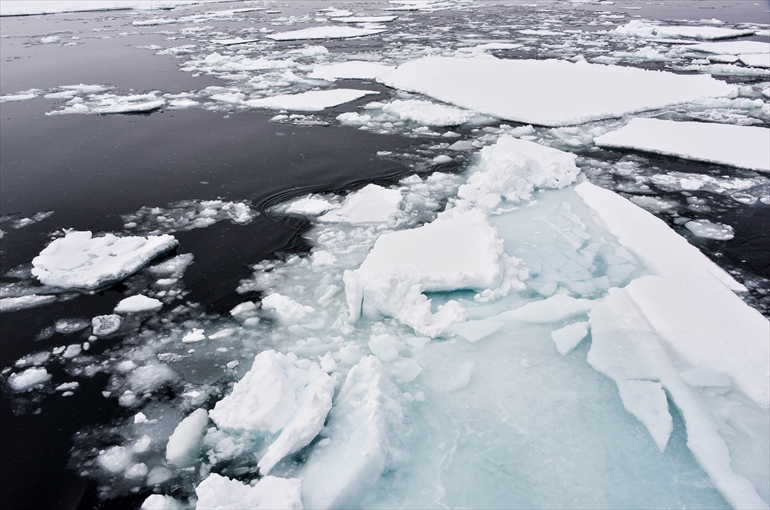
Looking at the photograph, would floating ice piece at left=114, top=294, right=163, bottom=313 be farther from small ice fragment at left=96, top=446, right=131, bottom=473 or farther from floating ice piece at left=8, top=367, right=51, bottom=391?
small ice fragment at left=96, top=446, right=131, bottom=473

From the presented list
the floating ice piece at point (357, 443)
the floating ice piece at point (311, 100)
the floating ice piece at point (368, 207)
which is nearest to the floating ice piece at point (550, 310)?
the floating ice piece at point (357, 443)

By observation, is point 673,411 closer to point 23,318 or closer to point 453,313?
point 453,313

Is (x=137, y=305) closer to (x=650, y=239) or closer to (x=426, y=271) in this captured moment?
(x=426, y=271)

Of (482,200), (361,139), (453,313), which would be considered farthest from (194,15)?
(453,313)

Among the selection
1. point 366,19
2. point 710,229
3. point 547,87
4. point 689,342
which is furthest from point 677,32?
point 689,342

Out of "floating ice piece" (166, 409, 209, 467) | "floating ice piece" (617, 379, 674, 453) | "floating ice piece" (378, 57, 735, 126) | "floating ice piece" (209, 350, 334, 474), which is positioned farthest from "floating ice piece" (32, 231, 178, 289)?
"floating ice piece" (378, 57, 735, 126)

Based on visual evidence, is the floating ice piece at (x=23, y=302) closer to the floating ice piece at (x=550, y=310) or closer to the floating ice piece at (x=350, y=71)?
the floating ice piece at (x=550, y=310)
